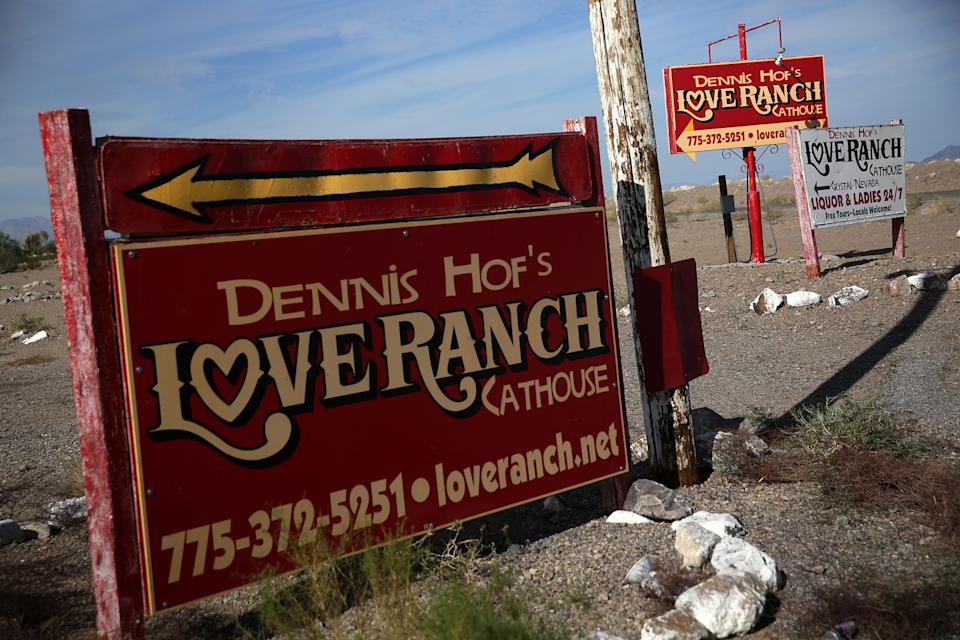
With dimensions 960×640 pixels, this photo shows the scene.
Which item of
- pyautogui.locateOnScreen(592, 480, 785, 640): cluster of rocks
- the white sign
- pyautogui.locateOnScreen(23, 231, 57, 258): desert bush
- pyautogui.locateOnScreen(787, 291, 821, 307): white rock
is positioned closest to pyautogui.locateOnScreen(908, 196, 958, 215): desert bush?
the white sign

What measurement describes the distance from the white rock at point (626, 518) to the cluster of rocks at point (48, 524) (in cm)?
332

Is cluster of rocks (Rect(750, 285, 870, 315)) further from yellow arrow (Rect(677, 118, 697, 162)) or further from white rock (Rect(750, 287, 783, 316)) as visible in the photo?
yellow arrow (Rect(677, 118, 697, 162))

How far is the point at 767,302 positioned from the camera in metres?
12.5

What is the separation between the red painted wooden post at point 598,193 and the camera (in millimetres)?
5414

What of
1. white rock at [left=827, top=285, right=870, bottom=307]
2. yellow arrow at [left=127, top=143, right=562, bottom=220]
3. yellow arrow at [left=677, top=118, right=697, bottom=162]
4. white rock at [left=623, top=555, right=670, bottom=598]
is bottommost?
white rock at [left=623, top=555, right=670, bottom=598]

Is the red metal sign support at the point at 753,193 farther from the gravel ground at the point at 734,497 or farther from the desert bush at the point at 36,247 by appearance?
the desert bush at the point at 36,247

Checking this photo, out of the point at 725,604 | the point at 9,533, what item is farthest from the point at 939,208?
the point at 9,533

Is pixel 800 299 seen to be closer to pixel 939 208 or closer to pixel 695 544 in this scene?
pixel 695 544

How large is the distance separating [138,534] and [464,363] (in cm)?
185

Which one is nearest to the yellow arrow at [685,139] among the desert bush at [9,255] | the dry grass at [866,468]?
the dry grass at [866,468]

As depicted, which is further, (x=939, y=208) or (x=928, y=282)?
(x=939, y=208)

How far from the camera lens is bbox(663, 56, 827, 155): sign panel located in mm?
15898

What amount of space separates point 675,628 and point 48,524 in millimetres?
4314

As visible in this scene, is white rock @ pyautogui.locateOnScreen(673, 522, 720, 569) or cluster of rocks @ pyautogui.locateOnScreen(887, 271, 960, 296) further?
cluster of rocks @ pyautogui.locateOnScreen(887, 271, 960, 296)
